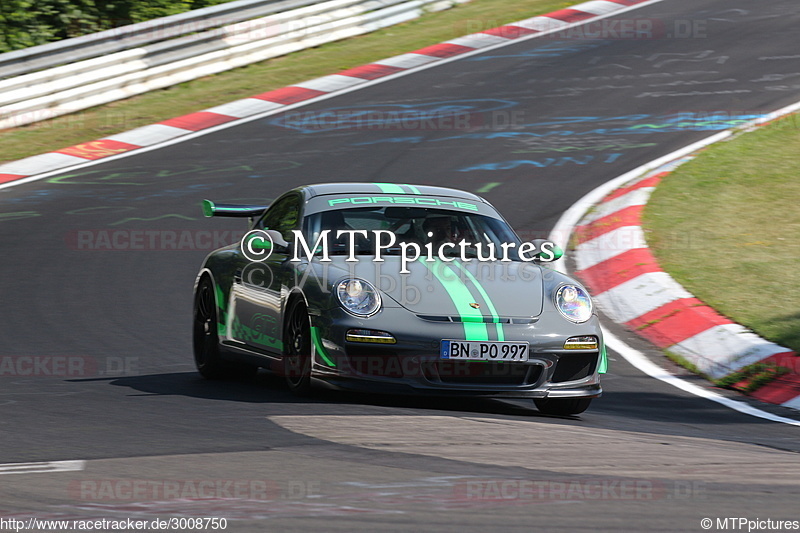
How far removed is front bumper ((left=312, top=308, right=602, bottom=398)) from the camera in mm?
6680

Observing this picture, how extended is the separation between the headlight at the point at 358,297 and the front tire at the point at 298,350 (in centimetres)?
26

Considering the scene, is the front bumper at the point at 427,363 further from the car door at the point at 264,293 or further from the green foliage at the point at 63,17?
the green foliage at the point at 63,17

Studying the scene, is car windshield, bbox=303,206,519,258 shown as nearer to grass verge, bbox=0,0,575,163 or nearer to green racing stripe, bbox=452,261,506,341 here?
green racing stripe, bbox=452,261,506,341

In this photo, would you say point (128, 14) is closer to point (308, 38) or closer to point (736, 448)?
point (308, 38)

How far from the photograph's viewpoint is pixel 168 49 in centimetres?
1822

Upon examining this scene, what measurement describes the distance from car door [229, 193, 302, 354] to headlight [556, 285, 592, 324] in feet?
5.10

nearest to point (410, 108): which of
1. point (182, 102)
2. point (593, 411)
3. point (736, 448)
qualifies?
point (182, 102)

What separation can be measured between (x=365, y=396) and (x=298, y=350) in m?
0.46

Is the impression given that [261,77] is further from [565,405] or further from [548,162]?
[565,405]
